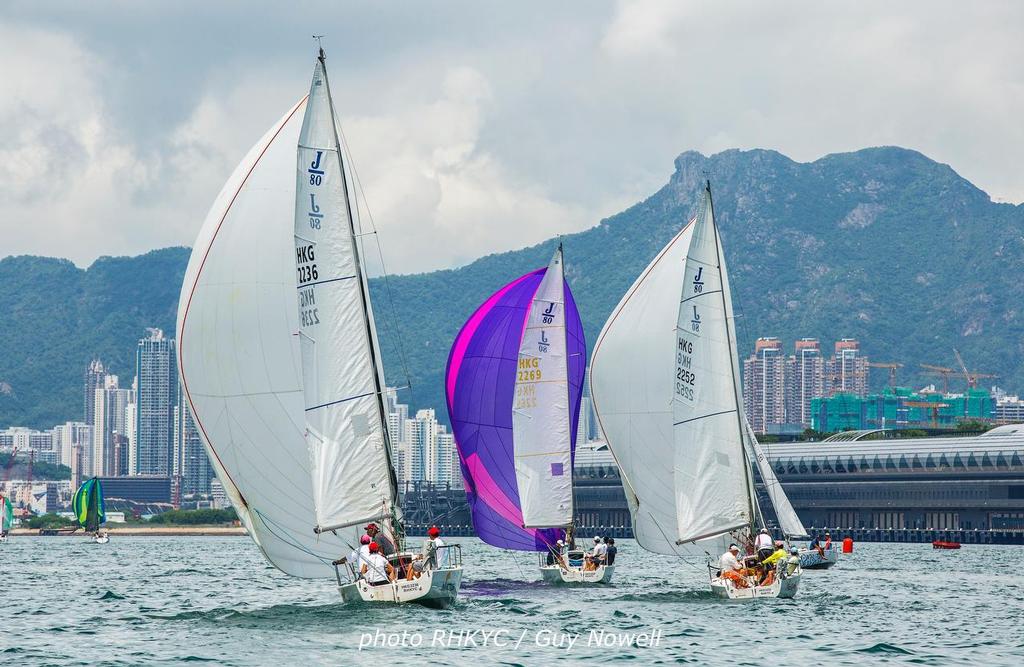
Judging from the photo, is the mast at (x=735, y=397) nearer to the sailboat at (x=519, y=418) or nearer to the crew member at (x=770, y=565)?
the crew member at (x=770, y=565)

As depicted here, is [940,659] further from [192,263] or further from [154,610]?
[154,610]

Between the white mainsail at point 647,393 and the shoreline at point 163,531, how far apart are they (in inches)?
4835

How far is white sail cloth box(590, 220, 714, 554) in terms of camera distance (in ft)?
166

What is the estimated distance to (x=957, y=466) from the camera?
138 m

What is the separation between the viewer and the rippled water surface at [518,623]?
30.8 metres

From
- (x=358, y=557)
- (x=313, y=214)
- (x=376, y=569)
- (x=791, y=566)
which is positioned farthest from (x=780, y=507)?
(x=313, y=214)

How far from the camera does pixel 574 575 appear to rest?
49.5 m

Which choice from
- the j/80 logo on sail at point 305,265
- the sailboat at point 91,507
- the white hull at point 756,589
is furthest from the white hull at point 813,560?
the sailboat at point 91,507

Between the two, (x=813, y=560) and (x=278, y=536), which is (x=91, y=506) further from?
(x=278, y=536)

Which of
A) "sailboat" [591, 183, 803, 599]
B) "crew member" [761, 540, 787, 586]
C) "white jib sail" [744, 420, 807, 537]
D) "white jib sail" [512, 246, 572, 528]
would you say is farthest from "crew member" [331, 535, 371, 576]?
"white jib sail" [744, 420, 807, 537]

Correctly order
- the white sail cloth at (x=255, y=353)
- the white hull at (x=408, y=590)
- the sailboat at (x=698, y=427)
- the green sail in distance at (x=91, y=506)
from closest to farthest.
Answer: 1. the white sail cloth at (x=255, y=353)
2. the white hull at (x=408, y=590)
3. the sailboat at (x=698, y=427)
4. the green sail in distance at (x=91, y=506)

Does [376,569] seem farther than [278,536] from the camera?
No

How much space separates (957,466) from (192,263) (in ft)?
368

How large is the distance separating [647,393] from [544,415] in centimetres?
328
